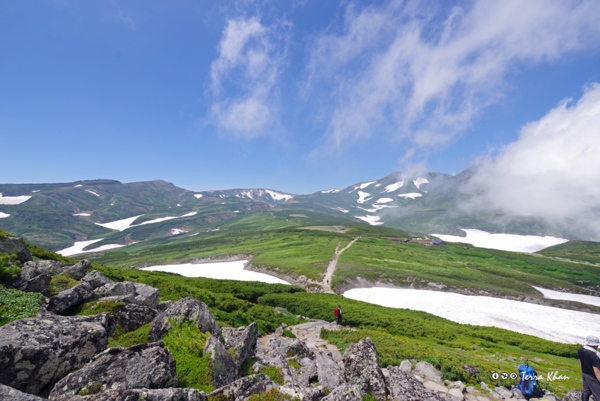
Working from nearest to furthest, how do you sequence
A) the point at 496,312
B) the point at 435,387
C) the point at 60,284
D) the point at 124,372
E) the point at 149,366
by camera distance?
the point at 124,372 → the point at 149,366 → the point at 435,387 → the point at 60,284 → the point at 496,312

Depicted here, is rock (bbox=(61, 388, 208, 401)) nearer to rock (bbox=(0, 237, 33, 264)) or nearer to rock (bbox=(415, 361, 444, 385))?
rock (bbox=(415, 361, 444, 385))

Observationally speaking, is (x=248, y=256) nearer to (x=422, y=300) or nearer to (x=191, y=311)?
(x=422, y=300)

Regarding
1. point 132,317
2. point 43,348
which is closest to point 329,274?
point 132,317

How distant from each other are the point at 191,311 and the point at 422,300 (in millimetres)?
56950

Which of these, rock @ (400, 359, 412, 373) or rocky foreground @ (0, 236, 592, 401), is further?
rock @ (400, 359, 412, 373)

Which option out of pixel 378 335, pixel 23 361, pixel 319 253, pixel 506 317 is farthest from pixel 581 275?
pixel 23 361

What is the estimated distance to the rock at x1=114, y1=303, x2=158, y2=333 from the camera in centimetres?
1038

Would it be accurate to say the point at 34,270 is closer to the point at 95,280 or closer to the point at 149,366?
the point at 95,280

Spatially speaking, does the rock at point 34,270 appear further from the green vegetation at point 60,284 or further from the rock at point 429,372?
the rock at point 429,372

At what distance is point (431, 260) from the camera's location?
9294 centimetres

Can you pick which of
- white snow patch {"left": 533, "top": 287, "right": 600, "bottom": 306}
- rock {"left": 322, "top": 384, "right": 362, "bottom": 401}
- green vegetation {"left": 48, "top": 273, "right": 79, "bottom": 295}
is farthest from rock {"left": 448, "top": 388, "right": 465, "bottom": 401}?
white snow patch {"left": 533, "top": 287, "right": 600, "bottom": 306}

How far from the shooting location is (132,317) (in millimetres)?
10867

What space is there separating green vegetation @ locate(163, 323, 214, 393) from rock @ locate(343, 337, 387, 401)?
630 centimetres

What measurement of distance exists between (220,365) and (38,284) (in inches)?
414
